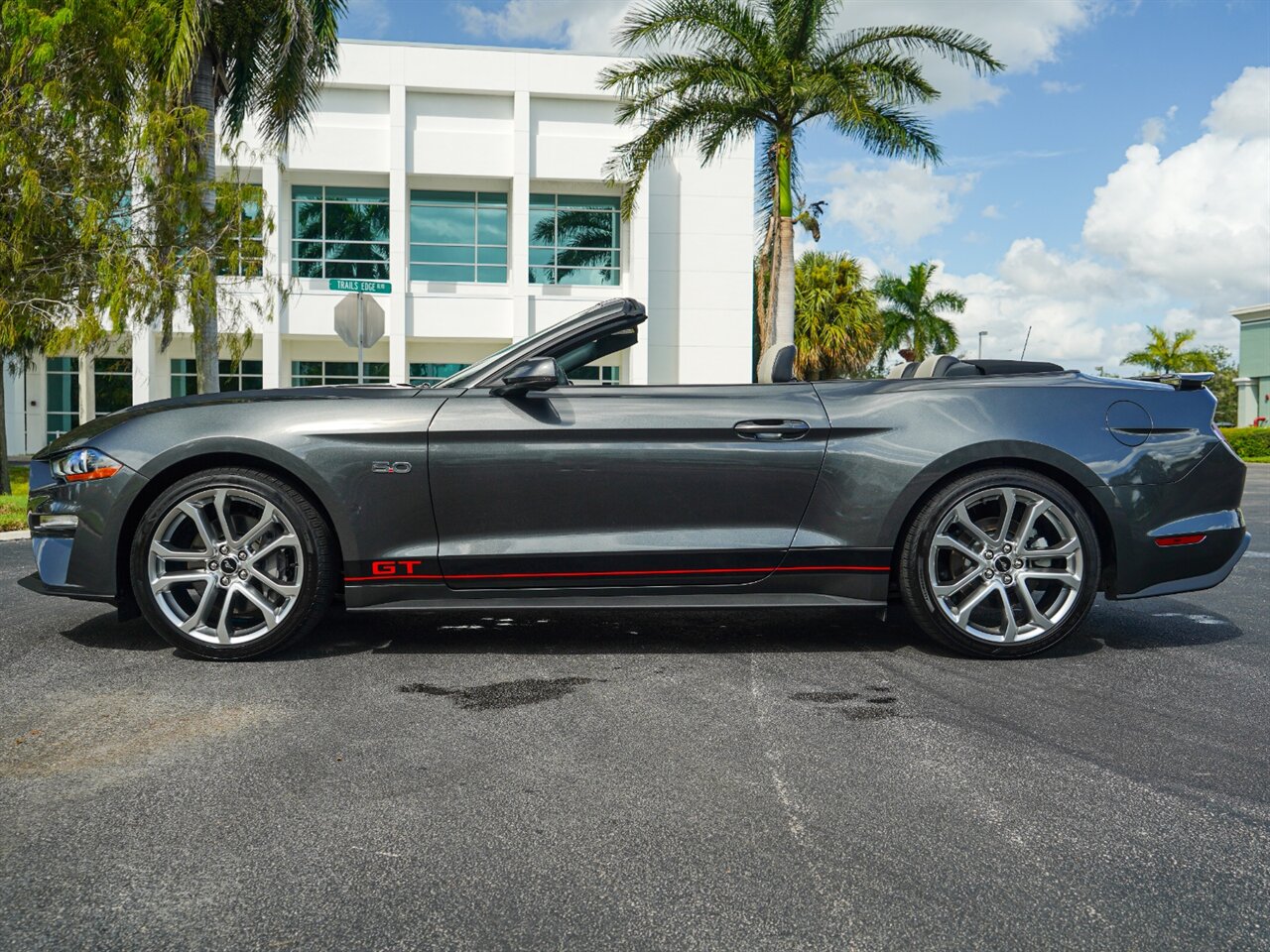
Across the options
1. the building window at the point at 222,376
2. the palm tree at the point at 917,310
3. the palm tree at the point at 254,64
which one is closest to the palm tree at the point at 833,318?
the palm tree at the point at 917,310

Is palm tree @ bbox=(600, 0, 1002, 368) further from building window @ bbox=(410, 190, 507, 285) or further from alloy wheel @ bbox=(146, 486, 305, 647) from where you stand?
alloy wheel @ bbox=(146, 486, 305, 647)

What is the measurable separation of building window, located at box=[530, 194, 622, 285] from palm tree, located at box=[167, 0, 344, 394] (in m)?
12.0

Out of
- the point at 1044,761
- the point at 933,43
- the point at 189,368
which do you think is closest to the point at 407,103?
the point at 189,368

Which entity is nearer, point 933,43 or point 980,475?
point 980,475

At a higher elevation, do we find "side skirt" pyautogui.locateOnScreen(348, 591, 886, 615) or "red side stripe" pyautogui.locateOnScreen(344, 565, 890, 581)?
"red side stripe" pyautogui.locateOnScreen(344, 565, 890, 581)

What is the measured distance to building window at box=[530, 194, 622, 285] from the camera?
29.4m

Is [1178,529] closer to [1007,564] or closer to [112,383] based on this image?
[1007,564]

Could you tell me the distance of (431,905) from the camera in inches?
81.6

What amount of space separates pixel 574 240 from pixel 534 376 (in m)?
26.5

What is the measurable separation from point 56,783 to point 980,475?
11.1ft

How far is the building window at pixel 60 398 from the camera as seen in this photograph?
→ 31984mm

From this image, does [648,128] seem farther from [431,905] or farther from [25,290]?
[431,905]

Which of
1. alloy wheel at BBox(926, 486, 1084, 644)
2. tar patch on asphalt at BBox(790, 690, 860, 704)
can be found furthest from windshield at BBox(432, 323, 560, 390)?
alloy wheel at BBox(926, 486, 1084, 644)

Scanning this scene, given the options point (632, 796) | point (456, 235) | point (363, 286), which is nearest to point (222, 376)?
point (363, 286)
